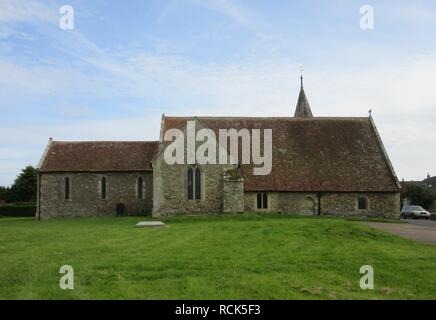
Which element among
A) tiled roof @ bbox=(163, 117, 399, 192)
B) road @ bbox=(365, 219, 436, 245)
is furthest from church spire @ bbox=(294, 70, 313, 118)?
road @ bbox=(365, 219, 436, 245)

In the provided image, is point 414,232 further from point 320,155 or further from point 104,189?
point 104,189

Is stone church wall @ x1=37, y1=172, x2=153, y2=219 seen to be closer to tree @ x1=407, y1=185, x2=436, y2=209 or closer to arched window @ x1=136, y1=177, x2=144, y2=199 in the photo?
arched window @ x1=136, y1=177, x2=144, y2=199

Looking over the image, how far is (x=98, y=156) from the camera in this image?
36.3 m

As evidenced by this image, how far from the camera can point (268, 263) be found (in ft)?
39.0

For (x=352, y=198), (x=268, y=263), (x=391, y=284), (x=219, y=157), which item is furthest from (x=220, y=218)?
(x=391, y=284)

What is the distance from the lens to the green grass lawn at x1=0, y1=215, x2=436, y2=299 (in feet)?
29.7

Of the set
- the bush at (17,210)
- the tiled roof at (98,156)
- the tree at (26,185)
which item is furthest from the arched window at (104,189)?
the tree at (26,185)

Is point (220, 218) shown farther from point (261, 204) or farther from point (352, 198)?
point (352, 198)

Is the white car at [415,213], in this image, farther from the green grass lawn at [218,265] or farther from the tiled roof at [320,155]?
the green grass lawn at [218,265]

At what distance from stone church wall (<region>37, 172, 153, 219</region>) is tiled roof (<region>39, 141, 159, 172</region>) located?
18.9 inches

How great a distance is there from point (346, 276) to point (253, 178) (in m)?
21.9

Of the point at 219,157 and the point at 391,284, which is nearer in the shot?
the point at 391,284

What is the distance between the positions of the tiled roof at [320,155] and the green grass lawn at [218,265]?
→ 13.7m

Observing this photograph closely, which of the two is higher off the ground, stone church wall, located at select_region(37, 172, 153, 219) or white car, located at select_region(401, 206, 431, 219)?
stone church wall, located at select_region(37, 172, 153, 219)
